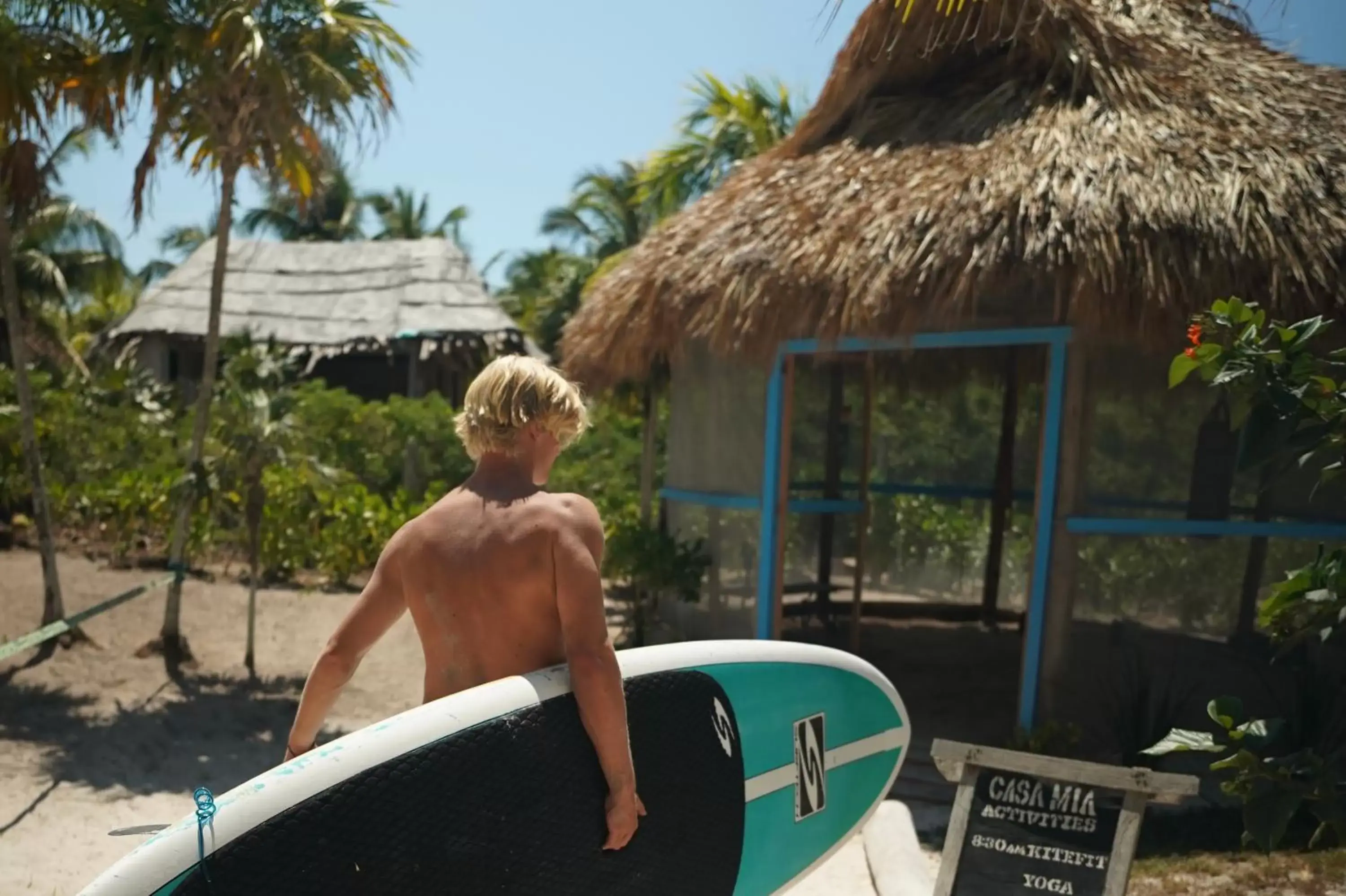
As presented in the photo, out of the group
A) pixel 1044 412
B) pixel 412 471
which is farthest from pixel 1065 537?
pixel 412 471

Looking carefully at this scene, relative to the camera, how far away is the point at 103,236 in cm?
2933

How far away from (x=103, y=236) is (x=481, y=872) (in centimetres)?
3132

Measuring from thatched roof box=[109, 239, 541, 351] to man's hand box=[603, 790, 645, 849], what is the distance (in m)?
14.7

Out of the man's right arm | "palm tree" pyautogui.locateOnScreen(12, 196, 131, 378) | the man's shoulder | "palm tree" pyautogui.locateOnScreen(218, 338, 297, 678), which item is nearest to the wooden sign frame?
the man's right arm

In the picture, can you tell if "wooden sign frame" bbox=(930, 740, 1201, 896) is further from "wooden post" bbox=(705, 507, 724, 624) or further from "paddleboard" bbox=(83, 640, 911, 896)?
"wooden post" bbox=(705, 507, 724, 624)

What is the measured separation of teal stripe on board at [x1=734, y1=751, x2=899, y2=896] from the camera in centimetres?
316

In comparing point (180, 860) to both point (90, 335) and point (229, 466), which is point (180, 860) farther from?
point (90, 335)

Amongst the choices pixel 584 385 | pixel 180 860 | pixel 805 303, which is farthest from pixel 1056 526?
pixel 180 860

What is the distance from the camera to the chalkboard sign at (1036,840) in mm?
3396

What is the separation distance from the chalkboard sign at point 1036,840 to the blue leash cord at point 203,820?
2.35 m

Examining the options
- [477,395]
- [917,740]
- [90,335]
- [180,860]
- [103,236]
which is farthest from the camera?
[90,335]

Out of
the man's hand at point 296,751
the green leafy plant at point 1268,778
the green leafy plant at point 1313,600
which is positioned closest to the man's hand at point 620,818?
the man's hand at point 296,751

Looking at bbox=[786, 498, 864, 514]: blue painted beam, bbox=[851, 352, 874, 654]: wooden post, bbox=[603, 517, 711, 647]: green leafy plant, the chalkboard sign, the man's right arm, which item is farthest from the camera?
bbox=[603, 517, 711, 647]: green leafy plant

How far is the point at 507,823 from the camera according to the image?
7.59 feet
